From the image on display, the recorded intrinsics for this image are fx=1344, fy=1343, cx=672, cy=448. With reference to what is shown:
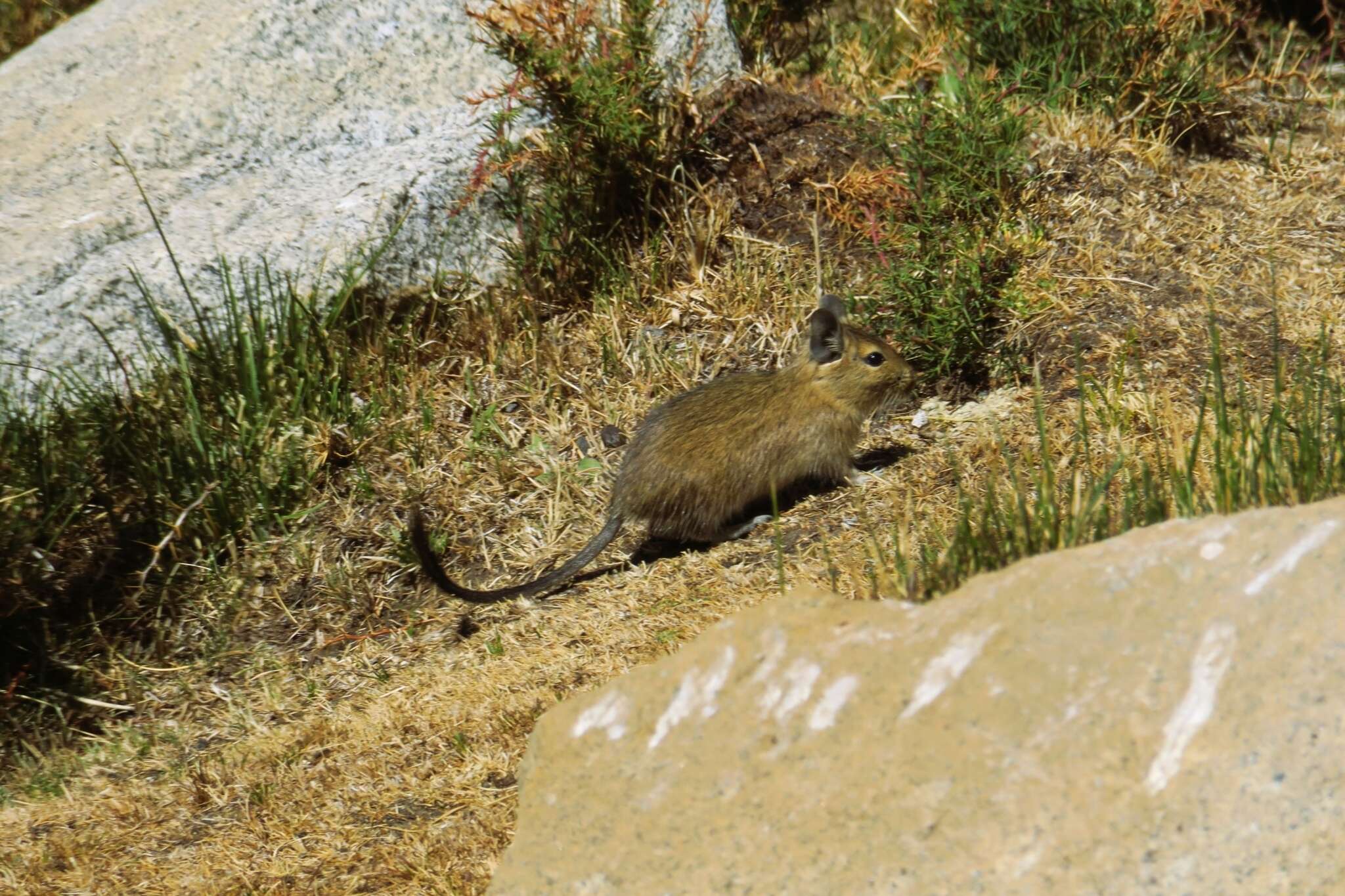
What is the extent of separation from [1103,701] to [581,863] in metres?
1.14

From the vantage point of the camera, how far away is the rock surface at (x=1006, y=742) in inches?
96.7

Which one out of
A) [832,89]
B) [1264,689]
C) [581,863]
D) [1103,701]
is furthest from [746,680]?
[832,89]

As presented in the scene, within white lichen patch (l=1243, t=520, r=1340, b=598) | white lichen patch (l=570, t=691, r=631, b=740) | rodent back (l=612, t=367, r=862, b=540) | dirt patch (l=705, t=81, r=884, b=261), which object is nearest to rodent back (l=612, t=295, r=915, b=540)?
rodent back (l=612, t=367, r=862, b=540)

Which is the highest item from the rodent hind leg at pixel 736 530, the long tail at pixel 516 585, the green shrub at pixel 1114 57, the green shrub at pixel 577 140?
the green shrub at pixel 577 140

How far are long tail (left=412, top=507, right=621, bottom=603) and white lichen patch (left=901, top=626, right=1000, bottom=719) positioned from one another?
226cm

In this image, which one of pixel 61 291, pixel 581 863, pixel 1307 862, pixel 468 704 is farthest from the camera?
pixel 61 291

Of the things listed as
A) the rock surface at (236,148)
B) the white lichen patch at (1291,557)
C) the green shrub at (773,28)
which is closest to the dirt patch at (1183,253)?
the green shrub at (773,28)

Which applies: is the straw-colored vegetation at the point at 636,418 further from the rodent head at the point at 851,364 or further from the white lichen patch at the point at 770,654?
the white lichen patch at the point at 770,654

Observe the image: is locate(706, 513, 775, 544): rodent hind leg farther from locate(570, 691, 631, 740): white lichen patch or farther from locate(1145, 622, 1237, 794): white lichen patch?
locate(1145, 622, 1237, 794): white lichen patch

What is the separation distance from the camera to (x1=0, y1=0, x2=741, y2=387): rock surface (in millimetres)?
5781

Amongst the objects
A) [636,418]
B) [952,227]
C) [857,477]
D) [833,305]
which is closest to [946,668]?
[857,477]

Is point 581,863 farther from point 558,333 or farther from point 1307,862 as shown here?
point 558,333

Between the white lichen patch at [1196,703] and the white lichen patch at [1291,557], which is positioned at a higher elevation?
the white lichen patch at [1291,557]

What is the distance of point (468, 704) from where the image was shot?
14.2ft
